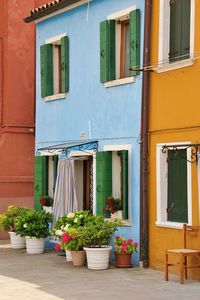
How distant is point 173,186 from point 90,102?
3.50 metres

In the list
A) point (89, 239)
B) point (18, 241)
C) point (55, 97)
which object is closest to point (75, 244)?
point (89, 239)

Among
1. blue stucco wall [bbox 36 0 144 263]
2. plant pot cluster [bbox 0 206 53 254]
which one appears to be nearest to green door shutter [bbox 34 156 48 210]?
blue stucco wall [bbox 36 0 144 263]

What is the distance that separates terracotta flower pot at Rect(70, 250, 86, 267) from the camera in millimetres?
14172

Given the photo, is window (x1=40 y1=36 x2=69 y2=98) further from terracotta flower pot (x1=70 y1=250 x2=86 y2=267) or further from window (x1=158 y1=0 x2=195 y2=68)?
terracotta flower pot (x1=70 y1=250 x2=86 y2=267)

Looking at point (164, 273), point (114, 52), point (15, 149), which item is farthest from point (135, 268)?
point (15, 149)

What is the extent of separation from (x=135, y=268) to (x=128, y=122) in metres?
3.01

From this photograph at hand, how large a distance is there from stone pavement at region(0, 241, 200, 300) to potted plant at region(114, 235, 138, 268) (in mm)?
210

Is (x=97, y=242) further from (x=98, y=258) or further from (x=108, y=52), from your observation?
(x=108, y=52)

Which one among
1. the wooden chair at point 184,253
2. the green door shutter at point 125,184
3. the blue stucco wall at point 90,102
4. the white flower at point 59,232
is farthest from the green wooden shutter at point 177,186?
the white flower at point 59,232

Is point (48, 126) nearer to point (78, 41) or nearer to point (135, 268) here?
point (78, 41)

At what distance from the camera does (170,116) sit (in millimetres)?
13422

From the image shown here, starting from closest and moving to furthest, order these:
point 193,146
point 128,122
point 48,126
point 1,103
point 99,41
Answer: point 193,146 → point 128,122 → point 99,41 → point 48,126 → point 1,103

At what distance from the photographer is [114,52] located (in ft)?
50.4

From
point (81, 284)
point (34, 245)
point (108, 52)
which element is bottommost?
point (81, 284)
